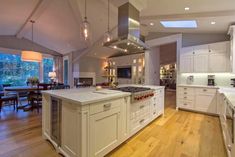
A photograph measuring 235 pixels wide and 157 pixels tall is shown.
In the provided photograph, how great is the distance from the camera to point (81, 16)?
408 cm

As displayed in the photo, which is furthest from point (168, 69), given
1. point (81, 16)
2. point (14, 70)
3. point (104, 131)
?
point (104, 131)

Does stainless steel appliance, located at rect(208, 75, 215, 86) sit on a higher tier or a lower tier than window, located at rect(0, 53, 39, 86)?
lower

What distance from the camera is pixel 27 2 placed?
3600mm

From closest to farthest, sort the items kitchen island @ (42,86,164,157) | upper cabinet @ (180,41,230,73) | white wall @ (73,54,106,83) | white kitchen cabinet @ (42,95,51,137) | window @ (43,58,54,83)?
kitchen island @ (42,86,164,157)
white kitchen cabinet @ (42,95,51,137)
upper cabinet @ (180,41,230,73)
window @ (43,58,54,83)
white wall @ (73,54,106,83)

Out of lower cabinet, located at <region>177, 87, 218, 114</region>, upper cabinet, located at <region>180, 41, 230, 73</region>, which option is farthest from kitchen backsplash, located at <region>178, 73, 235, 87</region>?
lower cabinet, located at <region>177, 87, 218, 114</region>

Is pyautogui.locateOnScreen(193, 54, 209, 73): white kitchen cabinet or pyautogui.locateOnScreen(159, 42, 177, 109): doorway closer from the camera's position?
pyautogui.locateOnScreen(193, 54, 209, 73): white kitchen cabinet

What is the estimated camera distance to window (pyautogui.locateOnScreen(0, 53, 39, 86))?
6.04m

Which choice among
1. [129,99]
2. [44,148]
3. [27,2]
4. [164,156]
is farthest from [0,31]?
[164,156]

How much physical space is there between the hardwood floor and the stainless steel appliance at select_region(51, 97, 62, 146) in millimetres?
207

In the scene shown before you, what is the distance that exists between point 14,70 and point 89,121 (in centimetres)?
659

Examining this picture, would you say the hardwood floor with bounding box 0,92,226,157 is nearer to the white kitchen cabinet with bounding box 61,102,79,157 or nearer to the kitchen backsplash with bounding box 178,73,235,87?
the white kitchen cabinet with bounding box 61,102,79,157

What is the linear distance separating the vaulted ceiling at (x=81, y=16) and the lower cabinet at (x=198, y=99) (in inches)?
72.0

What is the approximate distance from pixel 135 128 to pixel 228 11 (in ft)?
10.3

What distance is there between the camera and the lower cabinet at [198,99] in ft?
12.7
